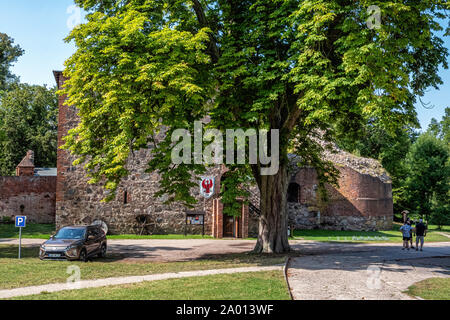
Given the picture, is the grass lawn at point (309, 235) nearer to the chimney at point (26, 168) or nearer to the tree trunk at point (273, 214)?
the chimney at point (26, 168)

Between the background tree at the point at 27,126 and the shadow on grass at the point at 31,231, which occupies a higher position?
the background tree at the point at 27,126

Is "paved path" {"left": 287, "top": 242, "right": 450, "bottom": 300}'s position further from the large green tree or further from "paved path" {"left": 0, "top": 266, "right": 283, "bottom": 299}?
the large green tree

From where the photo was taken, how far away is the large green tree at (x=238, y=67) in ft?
40.9

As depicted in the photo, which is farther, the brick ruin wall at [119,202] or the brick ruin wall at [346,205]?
the brick ruin wall at [346,205]

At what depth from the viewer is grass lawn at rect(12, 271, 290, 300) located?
8516mm

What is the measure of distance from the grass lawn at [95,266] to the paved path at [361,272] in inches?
75.6

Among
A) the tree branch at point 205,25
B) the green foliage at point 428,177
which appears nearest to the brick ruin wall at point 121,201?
the tree branch at point 205,25

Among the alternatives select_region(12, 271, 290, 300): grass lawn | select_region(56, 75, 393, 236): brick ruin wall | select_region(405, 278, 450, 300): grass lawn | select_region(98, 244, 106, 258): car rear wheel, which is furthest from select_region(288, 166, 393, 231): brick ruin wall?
select_region(12, 271, 290, 300): grass lawn

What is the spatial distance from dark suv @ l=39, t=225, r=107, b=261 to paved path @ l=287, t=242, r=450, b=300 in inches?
300

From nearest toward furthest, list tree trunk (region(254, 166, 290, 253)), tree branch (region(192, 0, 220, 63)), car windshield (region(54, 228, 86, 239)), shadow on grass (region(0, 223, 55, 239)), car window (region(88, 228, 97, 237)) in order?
1. car windshield (region(54, 228, 86, 239))
2. car window (region(88, 228, 97, 237))
3. tree branch (region(192, 0, 220, 63))
4. tree trunk (region(254, 166, 290, 253))
5. shadow on grass (region(0, 223, 55, 239))

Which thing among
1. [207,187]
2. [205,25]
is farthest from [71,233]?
[207,187]

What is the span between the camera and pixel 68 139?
49.5ft

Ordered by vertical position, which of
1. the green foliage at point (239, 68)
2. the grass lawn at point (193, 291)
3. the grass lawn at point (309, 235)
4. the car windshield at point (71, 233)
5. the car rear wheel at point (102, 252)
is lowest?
the grass lawn at point (309, 235)

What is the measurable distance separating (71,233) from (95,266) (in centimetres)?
289
